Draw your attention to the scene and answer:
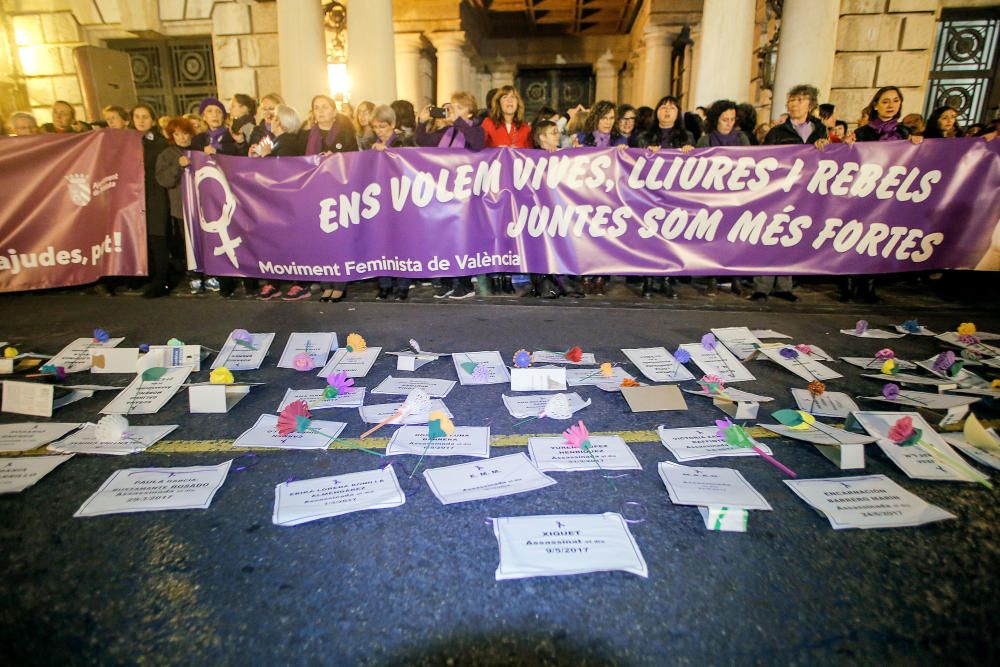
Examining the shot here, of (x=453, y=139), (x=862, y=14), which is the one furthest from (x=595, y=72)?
(x=453, y=139)

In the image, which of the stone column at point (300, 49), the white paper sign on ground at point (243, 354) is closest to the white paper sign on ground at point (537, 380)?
the white paper sign on ground at point (243, 354)

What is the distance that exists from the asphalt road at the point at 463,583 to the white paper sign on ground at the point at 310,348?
1.13m

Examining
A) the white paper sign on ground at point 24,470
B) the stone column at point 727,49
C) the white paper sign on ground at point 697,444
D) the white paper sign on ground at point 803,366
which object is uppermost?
the stone column at point 727,49

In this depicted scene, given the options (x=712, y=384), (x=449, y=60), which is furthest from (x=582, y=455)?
(x=449, y=60)

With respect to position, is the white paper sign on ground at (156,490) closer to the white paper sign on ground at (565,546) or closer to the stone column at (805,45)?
the white paper sign on ground at (565,546)

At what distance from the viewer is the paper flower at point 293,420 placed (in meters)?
2.71

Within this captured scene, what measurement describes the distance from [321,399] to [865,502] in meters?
2.87

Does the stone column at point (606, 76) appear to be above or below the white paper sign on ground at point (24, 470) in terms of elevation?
above

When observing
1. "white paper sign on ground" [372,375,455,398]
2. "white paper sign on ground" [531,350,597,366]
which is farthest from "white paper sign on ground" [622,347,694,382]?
"white paper sign on ground" [372,375,455,398]

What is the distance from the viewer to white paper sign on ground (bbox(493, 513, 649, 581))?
5.72ft

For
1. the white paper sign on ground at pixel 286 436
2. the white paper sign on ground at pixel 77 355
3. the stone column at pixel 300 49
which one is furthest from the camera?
the stone column at pixel 300 49

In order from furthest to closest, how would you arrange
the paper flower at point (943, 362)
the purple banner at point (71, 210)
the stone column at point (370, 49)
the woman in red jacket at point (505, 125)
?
the stone column at point (370, 49) → the woman in red jacket at point (505, 125) → the purple banner at point (71, 210) → the paper flower at point (943, 362)

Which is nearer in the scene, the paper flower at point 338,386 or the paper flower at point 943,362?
the paper flower at point 338,386

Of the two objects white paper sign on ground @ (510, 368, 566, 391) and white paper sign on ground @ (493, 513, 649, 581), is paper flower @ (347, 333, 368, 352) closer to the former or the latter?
white paper sign on ground @ (510, 368, 566, 391)
